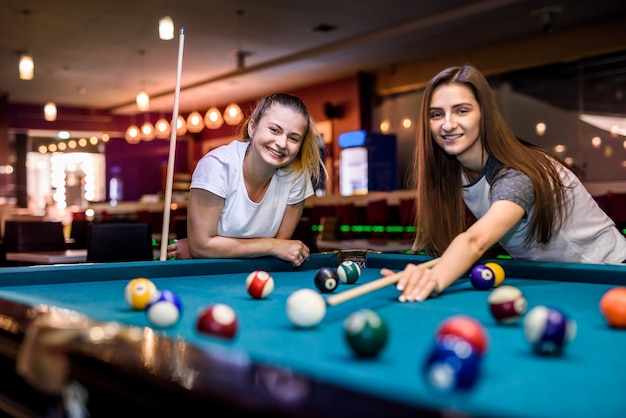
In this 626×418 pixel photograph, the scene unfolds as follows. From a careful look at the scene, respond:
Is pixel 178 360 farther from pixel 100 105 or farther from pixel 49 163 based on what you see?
pixel 49 163

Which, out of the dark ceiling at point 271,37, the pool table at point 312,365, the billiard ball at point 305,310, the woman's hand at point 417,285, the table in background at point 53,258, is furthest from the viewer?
the dark ceiling at point 271,37

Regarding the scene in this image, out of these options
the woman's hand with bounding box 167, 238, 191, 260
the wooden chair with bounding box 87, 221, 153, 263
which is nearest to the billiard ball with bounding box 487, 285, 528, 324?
the woman's hand with bounding box 167, 238, 191, 260

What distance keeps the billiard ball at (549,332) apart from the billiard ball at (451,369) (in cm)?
31

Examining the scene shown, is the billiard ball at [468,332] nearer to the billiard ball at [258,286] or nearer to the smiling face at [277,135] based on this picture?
the billiard ball at [258,286]

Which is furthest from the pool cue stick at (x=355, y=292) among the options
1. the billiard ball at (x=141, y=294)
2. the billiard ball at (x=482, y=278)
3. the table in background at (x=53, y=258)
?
the table in background at (x=53, y=258)

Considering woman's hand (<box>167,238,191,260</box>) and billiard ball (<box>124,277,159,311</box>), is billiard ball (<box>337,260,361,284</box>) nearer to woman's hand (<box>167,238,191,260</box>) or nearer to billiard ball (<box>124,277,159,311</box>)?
billiard ball (<box>124,277,159,311</box>)

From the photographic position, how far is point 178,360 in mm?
961

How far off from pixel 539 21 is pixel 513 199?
24.1ft

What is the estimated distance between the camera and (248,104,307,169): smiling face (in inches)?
108

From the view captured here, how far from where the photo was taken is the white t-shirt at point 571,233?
7.90ft

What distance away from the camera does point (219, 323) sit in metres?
1.22

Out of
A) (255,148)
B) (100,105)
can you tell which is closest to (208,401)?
(255,148)

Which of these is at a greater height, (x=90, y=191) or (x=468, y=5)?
(x=468, y=5)

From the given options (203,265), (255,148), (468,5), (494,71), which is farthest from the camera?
(494,71)
